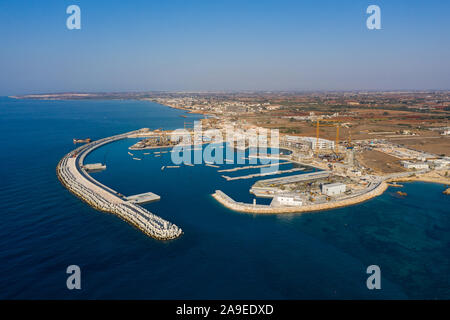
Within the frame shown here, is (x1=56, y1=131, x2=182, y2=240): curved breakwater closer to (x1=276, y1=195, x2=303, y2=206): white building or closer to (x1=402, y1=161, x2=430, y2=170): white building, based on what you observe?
(x1=276, y1=195, x2=303, y2=206): white building

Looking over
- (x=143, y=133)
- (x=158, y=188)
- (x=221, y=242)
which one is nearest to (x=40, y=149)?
(x=143, y=133)

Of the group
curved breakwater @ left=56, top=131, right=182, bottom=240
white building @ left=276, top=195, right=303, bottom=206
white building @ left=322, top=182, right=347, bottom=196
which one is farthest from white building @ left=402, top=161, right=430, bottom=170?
curved breakwater @ left=56, top=131, right=182, bottom=240

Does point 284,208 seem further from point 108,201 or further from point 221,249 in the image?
point 108,201

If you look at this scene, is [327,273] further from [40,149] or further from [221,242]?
[40,149]

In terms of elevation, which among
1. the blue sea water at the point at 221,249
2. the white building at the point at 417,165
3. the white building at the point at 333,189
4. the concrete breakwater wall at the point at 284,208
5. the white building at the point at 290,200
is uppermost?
the white building at the point at 417,165

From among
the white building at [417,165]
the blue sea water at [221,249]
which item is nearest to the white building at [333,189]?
the blue sea water at [221,249]

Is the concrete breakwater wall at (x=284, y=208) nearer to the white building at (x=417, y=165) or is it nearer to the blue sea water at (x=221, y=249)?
the blue sea water at (x=221, y=249)
